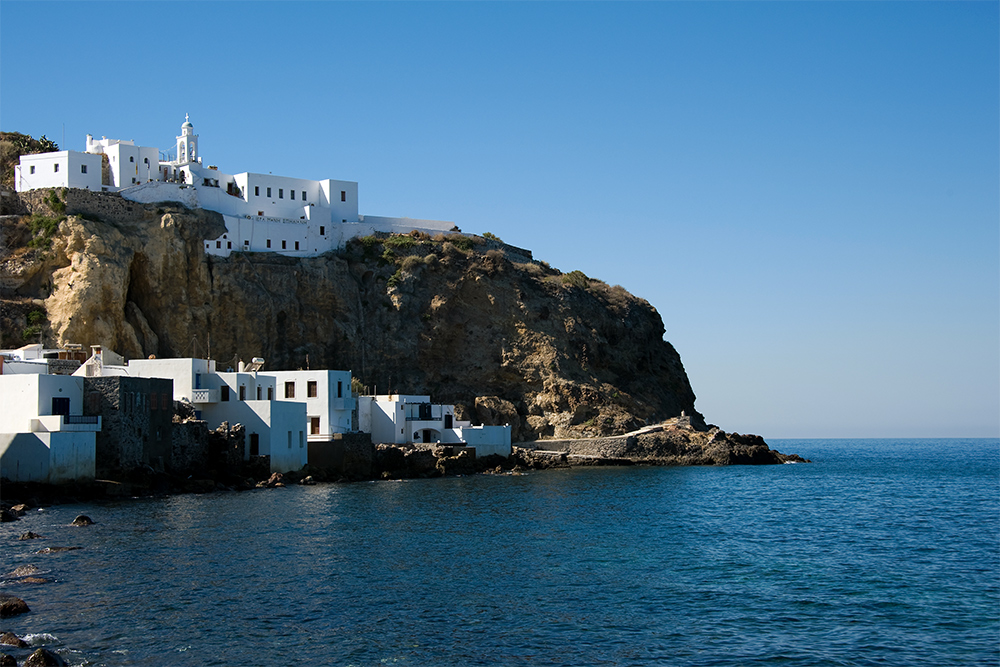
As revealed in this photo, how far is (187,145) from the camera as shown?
256 feet

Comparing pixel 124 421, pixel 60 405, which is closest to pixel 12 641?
pixel 60 405

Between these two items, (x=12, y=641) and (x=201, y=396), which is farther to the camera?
(x=201, y=396)

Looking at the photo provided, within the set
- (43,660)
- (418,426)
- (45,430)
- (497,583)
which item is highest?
(45,430)

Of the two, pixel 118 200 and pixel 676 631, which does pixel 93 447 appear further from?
pixel 118 200

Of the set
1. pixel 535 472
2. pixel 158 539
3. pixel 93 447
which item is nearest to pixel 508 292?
pixel 535 472

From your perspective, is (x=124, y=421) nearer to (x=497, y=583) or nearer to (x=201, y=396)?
(x=201, y=396)

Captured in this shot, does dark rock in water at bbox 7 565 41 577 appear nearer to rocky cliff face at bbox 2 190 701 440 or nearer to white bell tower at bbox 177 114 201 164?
rocky cliff face at bbox 2 190 701 440

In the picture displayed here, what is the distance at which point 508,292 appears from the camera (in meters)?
86.2

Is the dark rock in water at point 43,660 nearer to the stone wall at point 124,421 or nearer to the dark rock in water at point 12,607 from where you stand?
the dark rock in water at point 12,607

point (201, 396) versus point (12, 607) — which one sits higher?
point (201, 396)

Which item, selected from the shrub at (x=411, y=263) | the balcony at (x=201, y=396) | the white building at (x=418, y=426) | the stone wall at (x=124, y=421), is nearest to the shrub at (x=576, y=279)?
the shrub at (x=411, y=263)

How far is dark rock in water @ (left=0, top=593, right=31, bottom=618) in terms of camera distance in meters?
20.6

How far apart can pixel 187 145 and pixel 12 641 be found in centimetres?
6532

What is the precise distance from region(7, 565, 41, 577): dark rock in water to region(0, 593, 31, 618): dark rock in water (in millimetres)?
3188
